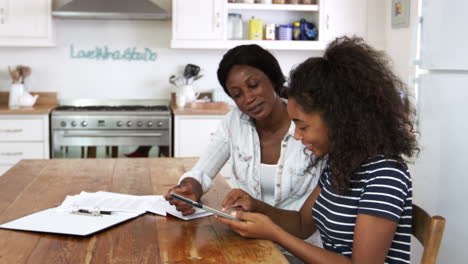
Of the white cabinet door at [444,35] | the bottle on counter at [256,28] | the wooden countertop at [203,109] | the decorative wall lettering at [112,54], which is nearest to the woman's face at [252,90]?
the white cabinet door at [444,35]

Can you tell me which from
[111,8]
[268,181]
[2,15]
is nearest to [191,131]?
[111,8]

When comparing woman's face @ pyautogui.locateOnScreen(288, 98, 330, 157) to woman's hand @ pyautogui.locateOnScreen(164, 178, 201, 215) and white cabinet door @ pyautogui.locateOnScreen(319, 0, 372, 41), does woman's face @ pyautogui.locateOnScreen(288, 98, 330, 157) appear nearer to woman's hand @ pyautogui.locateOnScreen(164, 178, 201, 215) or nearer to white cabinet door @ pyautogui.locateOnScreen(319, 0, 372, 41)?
woman's hand @ pyautogui.locateOnScreen(164, 178, 201, 215)

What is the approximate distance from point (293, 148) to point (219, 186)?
0.36 m

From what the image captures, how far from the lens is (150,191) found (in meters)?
2.08

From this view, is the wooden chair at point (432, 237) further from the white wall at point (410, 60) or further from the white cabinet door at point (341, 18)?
the white cabinet door at point (341, 18)

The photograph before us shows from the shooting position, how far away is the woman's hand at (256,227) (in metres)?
1.47

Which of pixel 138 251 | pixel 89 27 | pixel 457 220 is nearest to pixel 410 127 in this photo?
pixel 138 251

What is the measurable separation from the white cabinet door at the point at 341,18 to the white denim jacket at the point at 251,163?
7.87 ft

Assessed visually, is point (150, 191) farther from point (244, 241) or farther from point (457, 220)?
point (457, 220)

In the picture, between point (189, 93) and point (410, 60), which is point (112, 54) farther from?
point (410, 60)

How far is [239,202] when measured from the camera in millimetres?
1734

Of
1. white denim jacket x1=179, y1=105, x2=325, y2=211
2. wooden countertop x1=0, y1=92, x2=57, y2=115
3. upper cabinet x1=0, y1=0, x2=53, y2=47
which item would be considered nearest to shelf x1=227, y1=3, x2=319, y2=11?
upper cabinet x1=0, y1=0, x2=53, y2=47

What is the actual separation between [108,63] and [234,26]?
1.05 metres

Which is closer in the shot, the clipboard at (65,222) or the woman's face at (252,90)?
the clipboard at (65,222)
